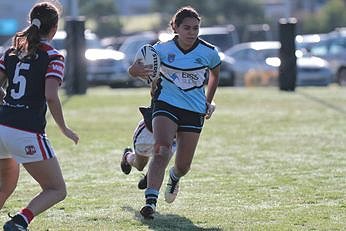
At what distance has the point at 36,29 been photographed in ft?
22.1

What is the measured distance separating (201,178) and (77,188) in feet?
4.41

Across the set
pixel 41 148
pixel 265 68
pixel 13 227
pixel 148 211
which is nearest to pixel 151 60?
pixel 148 211

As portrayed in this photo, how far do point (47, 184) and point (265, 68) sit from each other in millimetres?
23999

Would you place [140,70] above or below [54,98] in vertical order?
below

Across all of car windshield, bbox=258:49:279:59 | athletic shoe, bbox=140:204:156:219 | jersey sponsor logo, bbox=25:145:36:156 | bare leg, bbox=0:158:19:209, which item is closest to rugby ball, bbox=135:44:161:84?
athletic shoe, bbox=140:204:156:219

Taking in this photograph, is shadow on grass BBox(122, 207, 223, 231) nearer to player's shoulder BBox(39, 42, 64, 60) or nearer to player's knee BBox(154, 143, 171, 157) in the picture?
player's knee BBox(154, 143, 171, 157)

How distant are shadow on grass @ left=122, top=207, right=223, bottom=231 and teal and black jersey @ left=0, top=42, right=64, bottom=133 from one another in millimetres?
1297

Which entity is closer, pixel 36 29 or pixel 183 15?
pixel 36 29

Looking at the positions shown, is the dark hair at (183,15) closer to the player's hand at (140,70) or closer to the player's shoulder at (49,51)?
the player's hand at (140,70)

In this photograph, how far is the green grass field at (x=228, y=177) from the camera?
7.64 metres

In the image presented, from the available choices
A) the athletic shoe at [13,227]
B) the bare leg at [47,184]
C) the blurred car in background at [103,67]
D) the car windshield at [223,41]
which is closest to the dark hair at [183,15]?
the bare leg at [47,184]

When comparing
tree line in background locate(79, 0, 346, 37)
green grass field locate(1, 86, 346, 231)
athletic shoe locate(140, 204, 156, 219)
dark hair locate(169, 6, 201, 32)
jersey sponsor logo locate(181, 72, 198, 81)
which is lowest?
tree line in background locate(79, 0, 346, 37)

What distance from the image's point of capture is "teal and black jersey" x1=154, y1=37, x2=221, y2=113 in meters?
7.91

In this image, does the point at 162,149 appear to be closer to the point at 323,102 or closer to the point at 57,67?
the point at 57,67
